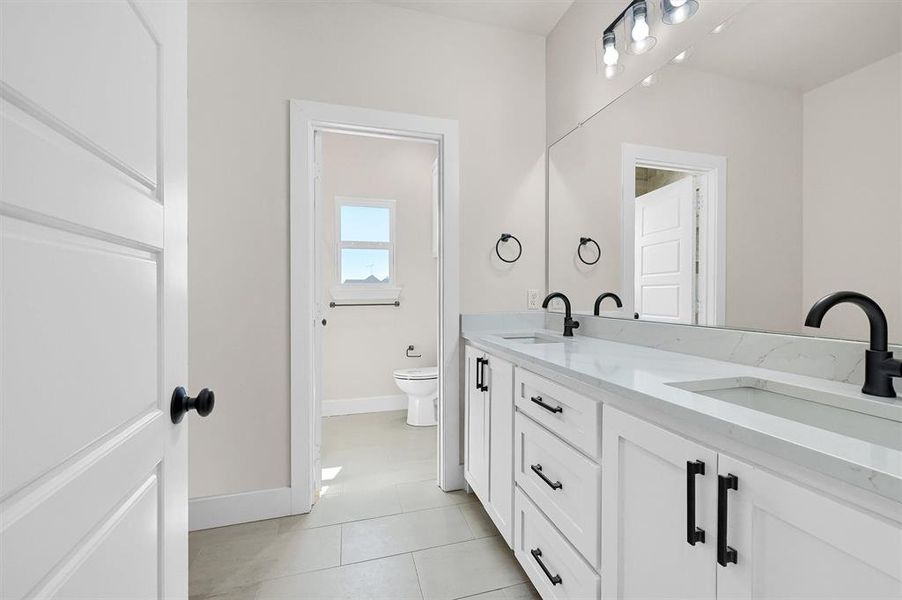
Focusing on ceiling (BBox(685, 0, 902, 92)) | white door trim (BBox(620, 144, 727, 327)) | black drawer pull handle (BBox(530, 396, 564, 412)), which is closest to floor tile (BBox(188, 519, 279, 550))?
black drawer pull handle (BBox(530, 396, 564, 412))

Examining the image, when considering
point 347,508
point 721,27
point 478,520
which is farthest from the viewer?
point 347,508

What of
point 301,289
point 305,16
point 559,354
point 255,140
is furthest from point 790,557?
point 305,16

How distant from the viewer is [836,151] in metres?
1.01

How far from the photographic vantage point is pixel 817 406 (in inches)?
34.9

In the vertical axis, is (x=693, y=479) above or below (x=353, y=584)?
above

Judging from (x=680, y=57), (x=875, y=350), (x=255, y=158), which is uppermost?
Result: (x=680, y=57)

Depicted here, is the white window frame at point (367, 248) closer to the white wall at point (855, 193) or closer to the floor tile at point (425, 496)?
the floor tile at point (425, 496)

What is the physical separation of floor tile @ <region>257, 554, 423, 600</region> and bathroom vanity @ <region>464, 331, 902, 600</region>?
1.43ft

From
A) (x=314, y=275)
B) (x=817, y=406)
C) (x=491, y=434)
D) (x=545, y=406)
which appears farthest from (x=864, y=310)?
(x=314, y=275)

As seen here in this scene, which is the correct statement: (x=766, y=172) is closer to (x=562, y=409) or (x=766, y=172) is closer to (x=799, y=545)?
(x=562, y=409)

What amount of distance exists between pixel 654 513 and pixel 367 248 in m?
3.16

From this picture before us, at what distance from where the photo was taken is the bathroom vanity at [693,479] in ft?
1.74

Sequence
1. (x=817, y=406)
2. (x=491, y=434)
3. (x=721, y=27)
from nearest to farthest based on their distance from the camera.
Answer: (x=817, y=406), (x=721, y=27), (x=491, y=434)

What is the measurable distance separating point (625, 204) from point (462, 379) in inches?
48.9
